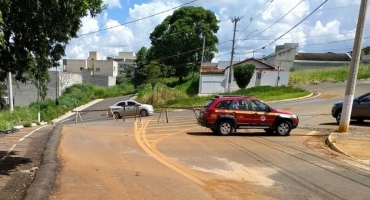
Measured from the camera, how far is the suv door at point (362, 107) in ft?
59.2

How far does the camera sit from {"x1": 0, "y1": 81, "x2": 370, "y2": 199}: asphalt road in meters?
6.52

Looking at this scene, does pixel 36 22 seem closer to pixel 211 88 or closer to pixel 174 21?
pixel 211 88

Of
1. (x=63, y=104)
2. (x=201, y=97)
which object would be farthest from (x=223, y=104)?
(x=63, y=104)

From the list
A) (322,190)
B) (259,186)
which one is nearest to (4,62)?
(259,186)

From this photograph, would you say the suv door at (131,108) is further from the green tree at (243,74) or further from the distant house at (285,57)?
the distant house at (285,57)

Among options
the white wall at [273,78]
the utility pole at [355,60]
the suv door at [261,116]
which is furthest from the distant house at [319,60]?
the suv door at [261,116]

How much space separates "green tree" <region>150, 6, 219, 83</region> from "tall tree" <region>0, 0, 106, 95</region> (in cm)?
5041

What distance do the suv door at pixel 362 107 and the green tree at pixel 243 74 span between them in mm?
26153

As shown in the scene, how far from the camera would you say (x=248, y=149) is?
11594mm

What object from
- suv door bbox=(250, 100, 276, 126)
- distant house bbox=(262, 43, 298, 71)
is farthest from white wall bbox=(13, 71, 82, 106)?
suv door bbox=(250, 100, 276, 126)

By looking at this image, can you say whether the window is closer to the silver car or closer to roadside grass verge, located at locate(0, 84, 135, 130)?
roadside grass verge, located at locate(0, 84, 135, 130)

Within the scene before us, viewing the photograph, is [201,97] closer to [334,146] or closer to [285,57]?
[334,146]

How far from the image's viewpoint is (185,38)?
193ft

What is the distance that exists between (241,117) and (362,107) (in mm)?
7044
